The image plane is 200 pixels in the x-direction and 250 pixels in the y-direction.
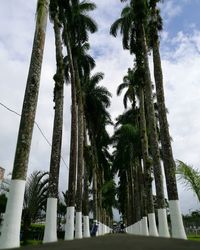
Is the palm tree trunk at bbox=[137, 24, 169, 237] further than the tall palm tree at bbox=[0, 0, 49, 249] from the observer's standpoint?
Yes

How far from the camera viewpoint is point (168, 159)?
1370cm

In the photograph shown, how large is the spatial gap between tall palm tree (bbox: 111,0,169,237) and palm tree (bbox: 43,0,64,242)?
220 inches

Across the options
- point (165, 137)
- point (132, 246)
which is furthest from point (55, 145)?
point (132, 246)

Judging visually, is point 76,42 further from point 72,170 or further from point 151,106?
point 72,170

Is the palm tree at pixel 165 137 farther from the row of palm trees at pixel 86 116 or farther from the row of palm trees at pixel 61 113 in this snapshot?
the row of palm trees at pixel 61 113

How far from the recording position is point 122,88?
3906 cm

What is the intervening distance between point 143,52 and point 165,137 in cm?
937

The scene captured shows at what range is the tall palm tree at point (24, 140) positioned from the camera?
8.62 metres

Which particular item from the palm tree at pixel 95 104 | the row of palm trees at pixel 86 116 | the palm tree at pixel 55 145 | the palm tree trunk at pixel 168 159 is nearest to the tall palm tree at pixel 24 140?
the row of palm trees at pixel 86 116

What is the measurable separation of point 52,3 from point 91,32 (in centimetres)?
830

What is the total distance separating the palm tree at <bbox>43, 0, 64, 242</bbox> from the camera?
13270mm

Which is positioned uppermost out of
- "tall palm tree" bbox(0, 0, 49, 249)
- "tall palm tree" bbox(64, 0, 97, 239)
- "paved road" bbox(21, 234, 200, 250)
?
"tall palm tree" bbox(64, 0, 97, 239)

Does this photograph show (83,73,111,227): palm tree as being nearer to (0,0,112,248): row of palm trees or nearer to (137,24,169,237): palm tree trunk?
(0,0,112,248): row of palm trees

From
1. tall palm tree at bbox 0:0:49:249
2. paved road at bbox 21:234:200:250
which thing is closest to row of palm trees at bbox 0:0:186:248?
tall palm tree at bbox 0:0:49:249
